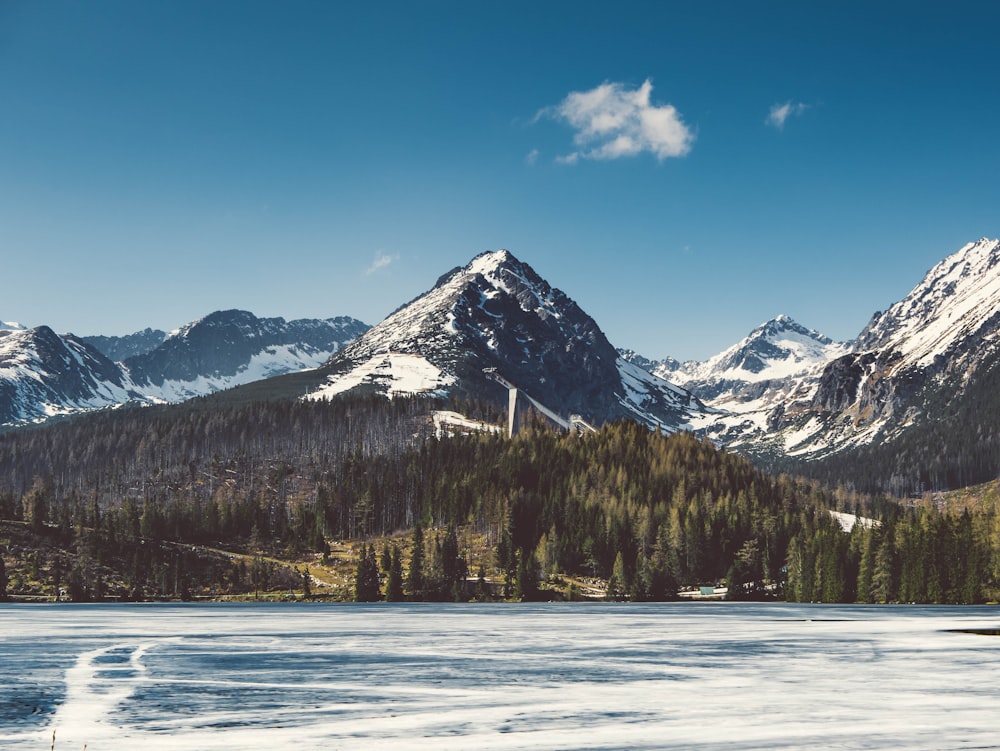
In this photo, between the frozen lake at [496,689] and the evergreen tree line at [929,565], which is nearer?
the frozen lake at [496,689]

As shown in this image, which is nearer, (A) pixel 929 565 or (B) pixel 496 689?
(B) pixel 496 689

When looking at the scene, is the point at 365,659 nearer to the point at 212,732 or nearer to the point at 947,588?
the point at 212,732

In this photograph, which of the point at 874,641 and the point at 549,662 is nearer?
the point at 549,662

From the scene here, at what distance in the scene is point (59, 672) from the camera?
65.1 metres

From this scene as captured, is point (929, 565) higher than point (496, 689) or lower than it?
higher

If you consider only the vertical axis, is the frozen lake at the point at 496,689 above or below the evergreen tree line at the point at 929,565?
below

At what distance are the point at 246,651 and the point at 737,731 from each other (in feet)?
170

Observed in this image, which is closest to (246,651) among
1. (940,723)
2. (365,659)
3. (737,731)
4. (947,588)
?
(365,659)

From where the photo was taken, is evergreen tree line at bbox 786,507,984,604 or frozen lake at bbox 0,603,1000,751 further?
evergreen tree line at bbox 786,507,984,604

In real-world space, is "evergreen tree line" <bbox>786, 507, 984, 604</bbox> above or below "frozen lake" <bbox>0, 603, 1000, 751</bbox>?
above

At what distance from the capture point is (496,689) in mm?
56875

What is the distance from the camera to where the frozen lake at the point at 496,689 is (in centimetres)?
4178

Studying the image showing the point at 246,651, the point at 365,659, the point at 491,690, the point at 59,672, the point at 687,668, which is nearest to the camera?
the point at 491,690

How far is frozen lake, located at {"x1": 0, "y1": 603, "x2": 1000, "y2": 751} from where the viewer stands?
1645 inches
